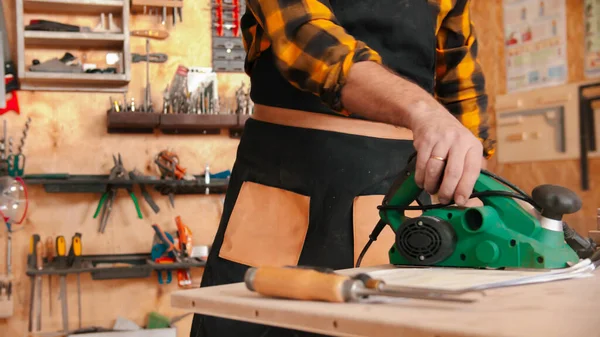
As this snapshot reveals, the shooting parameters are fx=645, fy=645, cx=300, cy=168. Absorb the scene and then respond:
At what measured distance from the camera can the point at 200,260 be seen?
9.78 feet

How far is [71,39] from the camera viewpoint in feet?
9.55

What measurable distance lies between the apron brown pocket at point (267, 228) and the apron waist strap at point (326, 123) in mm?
135

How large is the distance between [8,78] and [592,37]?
2645 mm

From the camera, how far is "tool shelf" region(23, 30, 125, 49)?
2859mm

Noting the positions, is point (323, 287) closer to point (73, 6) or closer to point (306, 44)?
point (306, 44)

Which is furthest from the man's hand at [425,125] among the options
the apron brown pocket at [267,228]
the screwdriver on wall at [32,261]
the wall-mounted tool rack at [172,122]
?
the screwdriver on wall at [32,261]

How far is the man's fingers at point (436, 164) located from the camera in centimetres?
87

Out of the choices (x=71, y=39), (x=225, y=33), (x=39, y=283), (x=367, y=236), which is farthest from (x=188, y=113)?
(x=367, y=236)

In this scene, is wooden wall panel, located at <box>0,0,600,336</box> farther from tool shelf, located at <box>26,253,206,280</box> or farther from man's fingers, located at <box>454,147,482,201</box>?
man's fingers, located at <box>454,147,482,201</box>

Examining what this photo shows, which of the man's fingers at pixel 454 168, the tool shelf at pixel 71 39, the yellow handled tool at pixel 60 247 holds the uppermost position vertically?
the tool shelf at pixel 71 39

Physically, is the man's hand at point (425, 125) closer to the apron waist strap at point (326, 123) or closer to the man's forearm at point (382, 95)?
the man's forearm at point (382, 95)

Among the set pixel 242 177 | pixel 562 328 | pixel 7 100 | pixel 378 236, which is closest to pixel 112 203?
pixel 7 100

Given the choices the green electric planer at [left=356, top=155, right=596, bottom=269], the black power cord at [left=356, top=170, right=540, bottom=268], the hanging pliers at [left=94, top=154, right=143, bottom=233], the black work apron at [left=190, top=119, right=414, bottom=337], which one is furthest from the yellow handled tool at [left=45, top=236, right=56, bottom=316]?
the green electric planer at [left=356, top=155, right=596, bottom=269]

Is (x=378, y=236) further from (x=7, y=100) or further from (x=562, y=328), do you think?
(x=7, y=100)
